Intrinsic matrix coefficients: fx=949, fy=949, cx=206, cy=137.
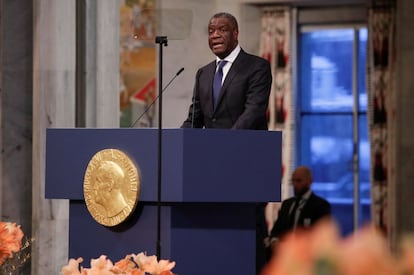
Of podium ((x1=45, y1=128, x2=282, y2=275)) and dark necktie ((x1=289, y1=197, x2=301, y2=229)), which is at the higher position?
podium ((x1=45, y1=128, x2=282, y2=275))

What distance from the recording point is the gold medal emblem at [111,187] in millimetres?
4160

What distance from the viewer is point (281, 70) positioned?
425 inches

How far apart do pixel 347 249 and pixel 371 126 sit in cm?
1006

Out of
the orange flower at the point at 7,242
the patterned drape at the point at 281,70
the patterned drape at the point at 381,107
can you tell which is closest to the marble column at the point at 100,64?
the patterned drape at the point at 281,70

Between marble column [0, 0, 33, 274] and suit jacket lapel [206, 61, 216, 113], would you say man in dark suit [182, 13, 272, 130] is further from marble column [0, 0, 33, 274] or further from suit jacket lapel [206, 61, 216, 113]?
marble column [0, 0, 33, 274]

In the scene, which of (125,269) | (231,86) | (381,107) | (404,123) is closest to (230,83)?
(231,86)

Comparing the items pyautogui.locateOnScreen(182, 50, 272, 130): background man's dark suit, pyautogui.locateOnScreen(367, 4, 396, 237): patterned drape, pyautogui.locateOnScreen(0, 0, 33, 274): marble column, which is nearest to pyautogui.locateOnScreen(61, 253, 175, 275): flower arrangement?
pyautogui.locateOnScreen(182, 50, 272, 130): background man's dark suit

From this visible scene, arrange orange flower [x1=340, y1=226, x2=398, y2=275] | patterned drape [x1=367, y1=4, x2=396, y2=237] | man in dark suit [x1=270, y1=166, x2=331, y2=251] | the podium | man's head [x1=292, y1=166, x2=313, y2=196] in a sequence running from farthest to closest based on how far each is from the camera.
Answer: patterned drape [x1=367, y1=4, x2=396, y2=237] < man's head [x1=292, y1=166, x2=313, y2=196] < man in dark suit [x1=270, y1=166, x2=331, y2=251] < the podium < orange flower [x1=340, y1=226, x2=398, y2=275]

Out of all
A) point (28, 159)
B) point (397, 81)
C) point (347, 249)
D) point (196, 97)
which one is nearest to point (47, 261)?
point (28, 159)

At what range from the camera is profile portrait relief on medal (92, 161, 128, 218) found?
13.8 ft

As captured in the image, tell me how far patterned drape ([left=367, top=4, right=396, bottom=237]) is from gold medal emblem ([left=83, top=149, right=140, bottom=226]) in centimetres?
647

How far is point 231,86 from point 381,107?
20.1ft

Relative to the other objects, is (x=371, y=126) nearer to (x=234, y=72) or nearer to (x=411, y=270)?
(x=234, y=72)

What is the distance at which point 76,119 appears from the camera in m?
6.76
